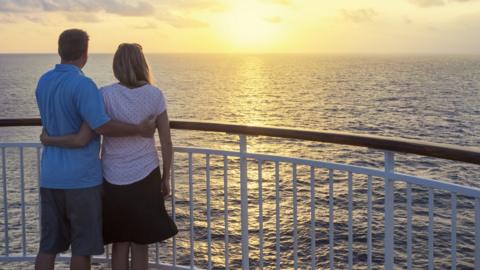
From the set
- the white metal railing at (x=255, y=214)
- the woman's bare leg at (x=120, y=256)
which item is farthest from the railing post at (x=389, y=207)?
the woman's bare leg at (x=120, y=256)

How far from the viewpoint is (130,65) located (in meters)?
3.03

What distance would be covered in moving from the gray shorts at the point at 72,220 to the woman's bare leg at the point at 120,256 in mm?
205

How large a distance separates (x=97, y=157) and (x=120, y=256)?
609 mm

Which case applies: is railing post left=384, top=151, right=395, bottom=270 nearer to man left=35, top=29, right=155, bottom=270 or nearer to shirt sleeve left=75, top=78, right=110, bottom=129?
man left=35, top=29, right=155, bottom=270

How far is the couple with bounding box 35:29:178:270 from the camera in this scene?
293 centimetres

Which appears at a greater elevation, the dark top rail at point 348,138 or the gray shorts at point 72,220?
the dark top rail at point 348,138

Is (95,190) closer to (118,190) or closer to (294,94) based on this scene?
(118,190)

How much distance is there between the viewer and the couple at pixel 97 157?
2928 millimetres

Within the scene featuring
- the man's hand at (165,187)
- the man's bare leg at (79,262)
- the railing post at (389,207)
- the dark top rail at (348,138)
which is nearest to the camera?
the dark top rail at (348,138)

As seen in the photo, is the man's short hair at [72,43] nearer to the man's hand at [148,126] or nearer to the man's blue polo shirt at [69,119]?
the man's blue polo shirt at [69,119]

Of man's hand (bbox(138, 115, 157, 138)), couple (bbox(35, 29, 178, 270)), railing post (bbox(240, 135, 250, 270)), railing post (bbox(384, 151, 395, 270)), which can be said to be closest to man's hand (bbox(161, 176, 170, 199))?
couple (bbox(35, 29, 178, 270))

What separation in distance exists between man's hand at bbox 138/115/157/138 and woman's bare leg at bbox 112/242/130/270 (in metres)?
0.66

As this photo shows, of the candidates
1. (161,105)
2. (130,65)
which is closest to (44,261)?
(161,105)

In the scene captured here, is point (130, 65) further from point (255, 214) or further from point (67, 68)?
point (255, 214)
